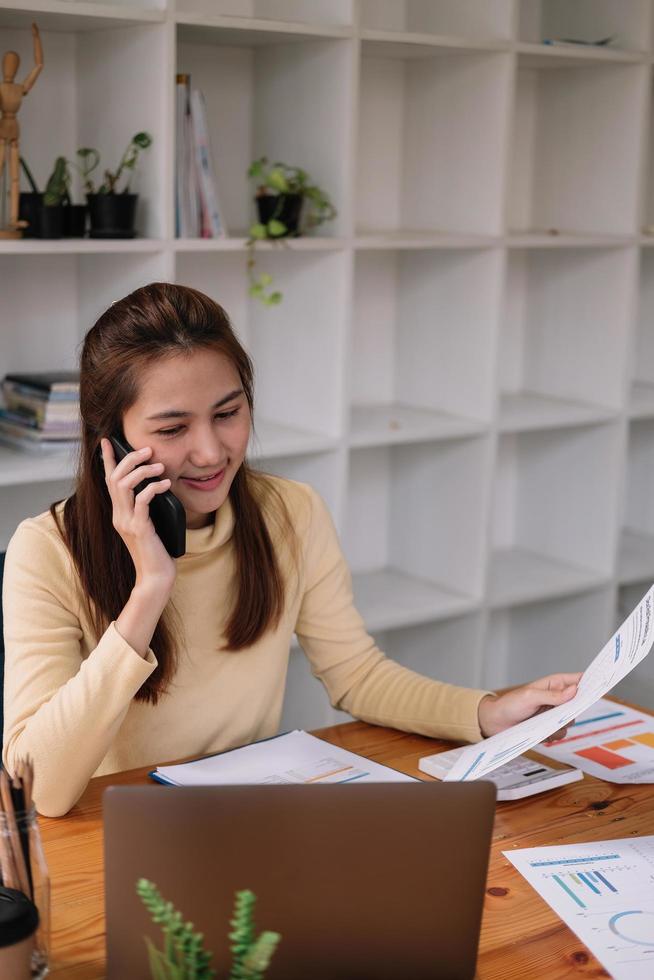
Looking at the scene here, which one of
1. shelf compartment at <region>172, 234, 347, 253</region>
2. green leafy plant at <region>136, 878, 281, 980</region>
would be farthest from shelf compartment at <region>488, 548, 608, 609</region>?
green leafy plant at <region>136, 878, 281, 980</region>

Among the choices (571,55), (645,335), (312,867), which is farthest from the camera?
(645,335)

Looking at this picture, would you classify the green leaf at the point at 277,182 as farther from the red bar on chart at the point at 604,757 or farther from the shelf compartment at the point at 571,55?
the red bar on chart at the point at 604,757

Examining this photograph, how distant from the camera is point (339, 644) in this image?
1.89 metres

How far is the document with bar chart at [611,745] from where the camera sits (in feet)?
5.20

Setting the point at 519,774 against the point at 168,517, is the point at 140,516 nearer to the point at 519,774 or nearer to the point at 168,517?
the point at 168,517

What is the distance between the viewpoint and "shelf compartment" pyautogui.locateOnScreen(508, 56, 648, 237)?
315 cm

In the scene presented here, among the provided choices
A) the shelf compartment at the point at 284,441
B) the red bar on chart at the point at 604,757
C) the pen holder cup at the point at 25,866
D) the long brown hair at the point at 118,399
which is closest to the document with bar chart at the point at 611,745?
the red bar on chart at the point at 604,757

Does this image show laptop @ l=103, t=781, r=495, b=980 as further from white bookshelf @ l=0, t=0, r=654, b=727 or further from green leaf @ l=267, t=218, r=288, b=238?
green leaf @ l=267, t=218, r=288, b=238

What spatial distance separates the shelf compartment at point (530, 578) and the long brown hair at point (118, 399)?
1547 millimetres

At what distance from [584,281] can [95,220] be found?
1461 mm

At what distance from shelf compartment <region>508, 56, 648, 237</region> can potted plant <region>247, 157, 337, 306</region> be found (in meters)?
0.75

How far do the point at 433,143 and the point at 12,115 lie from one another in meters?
1.14

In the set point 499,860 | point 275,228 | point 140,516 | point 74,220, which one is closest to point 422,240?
point 275,228

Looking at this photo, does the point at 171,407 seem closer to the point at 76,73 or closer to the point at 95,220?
the point at 95,220
